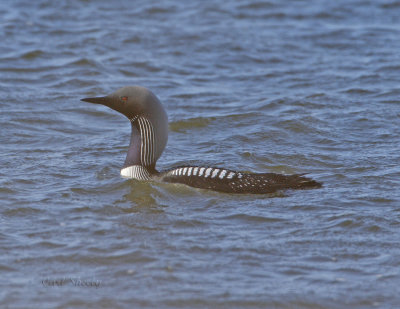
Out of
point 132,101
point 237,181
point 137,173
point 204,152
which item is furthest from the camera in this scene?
point 204,152

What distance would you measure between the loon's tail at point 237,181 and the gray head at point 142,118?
44 cm

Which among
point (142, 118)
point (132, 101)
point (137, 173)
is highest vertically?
point (132, 101)

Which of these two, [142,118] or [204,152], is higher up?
[142,118]

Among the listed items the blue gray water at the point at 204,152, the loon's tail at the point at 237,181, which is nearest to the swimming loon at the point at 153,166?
the loon's tail at the point at 237,181

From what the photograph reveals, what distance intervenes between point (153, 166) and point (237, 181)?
0.89 metres

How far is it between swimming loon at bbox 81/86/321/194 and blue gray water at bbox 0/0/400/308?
0.34 feet

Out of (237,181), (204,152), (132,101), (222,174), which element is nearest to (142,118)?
(132,101)

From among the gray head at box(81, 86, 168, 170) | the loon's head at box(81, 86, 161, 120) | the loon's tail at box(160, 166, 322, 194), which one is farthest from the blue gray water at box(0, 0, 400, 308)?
the loon's head at box(81, 86, 161, 120)

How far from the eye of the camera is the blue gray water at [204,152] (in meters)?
4.86

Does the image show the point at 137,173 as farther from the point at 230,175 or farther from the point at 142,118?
the point at 230,175

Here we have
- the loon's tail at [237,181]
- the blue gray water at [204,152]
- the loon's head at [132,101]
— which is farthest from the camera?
the loon's head at [132,101]

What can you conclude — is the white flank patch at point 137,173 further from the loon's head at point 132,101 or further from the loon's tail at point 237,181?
the loon's head at point 132,101

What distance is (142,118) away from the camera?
22.2 ft

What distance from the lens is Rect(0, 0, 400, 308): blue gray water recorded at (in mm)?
4859
